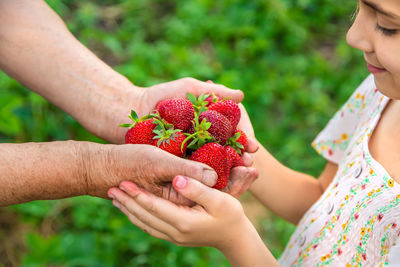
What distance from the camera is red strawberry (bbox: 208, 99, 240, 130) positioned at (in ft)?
4.85

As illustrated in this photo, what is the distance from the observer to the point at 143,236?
240 centimetres

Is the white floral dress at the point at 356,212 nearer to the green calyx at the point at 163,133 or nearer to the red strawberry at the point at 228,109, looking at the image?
the red strawberry at the point at 228,109

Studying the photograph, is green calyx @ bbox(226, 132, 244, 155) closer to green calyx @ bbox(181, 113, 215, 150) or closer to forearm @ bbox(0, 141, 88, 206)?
green calyx @ bbox(181, 113, 215, 150)

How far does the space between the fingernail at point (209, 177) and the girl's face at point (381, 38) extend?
1.61 ft

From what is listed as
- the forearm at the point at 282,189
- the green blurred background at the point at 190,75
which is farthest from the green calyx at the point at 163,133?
the green blurred background at the point at 190,75

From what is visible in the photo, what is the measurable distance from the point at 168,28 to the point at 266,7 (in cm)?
73

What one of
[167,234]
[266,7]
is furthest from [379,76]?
[266,7]

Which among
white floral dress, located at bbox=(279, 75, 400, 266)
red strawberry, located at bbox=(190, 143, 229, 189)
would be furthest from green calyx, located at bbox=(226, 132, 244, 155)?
white floral dress, located at bbox=(279, 75, 400, 266)

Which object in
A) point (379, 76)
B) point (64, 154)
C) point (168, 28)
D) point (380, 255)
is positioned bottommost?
point (168, 28)

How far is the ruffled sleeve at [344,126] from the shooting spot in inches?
63.7

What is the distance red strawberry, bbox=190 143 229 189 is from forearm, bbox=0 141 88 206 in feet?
1.15

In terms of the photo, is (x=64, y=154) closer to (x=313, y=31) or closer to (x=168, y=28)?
(x=168, y=28)

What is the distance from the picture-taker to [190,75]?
3018 mm

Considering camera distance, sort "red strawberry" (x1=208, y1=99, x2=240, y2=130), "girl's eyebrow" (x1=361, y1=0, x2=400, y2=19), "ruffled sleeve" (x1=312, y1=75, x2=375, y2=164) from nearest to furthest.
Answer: "girl's eyebrow" (x1=361, y1=0, x2=400, y2=19), "red strawberry" (x1=208, y1=99, x2=240, y2=130), "ruffled sleeve" (x1=312, y1=75, x2=375, y2=164)
